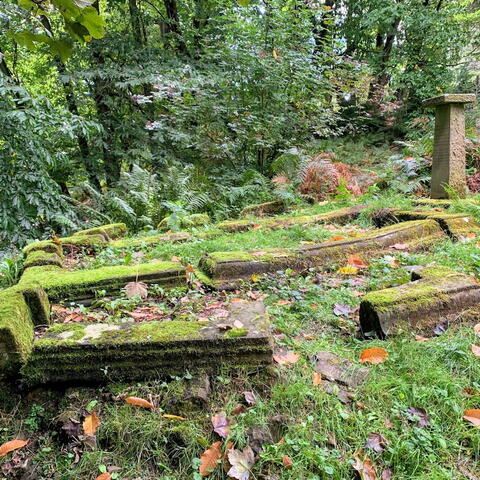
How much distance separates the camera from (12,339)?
5.63 ft

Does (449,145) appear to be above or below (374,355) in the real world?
above

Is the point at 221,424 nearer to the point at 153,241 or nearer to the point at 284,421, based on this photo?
the point at 284,421

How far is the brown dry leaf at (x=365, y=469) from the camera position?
139cm

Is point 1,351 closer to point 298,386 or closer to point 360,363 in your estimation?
point 298,386

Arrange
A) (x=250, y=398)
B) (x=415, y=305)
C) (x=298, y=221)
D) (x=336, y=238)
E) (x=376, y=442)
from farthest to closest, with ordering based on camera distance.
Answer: (x=298, y=221) → (x=336, y=238) → (x=415, y=305) → (x=250, y=398) → (x=376, y=442)

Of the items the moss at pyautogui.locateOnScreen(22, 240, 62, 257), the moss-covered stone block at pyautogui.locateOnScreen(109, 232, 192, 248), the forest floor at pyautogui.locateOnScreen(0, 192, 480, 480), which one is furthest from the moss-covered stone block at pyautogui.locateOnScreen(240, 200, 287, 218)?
the forest floor at pyautogui.locateOnScreen(0, 192, 480, 480)

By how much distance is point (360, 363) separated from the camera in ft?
6.48

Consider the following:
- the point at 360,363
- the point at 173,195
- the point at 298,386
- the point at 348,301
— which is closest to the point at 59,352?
the point at 298,386

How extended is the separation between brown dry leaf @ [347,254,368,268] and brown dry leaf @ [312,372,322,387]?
159cm

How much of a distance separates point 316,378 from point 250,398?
347mm

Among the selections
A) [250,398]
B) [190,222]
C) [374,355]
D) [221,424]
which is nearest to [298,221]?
[190,222]

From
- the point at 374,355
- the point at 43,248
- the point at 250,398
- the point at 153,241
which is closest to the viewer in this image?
the point at 250,398

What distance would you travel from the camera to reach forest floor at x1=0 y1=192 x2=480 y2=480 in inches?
57.1

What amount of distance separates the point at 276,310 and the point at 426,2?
12.1 metres
